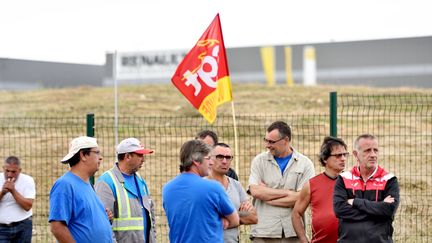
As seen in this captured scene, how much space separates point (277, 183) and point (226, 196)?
6.91ft

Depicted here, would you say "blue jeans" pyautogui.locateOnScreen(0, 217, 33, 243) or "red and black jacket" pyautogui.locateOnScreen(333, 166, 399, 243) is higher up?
"red and black jacket" pyautogui.locateOnScreen(333, 166, 399, 243)

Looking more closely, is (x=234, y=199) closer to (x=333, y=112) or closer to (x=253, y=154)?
(x=333, y=112)

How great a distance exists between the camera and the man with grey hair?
1148 centimetres

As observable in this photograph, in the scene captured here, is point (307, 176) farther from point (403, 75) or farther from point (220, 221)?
point (403, 75)

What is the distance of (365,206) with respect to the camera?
7.88 meters

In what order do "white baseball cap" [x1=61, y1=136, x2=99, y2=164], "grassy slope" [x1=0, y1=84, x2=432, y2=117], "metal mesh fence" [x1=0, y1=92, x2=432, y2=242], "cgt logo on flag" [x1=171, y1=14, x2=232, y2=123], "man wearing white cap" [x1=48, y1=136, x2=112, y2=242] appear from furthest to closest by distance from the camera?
"grassy slope" [x1=0, y1=84, x2=432, y2=117] → "metal mesh fence" [x1=0, y1=92, x2=432, y2=242] → "cgt logo on flag" [x1=171, y1=14, x2=232, y2=123] → "white baseball cap" [x1=61, y1=136, x2=99, y2=164] → "man wearing white cap" [x1=48, y1=136, x2=112, y2=242]

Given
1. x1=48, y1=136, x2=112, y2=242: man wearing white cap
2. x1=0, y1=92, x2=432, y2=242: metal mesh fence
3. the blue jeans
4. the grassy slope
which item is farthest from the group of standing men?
the grassy slope

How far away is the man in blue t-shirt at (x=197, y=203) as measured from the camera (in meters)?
7.23

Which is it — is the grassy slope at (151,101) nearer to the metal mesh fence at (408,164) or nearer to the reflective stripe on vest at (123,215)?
the metal mesh fence at (408,164)

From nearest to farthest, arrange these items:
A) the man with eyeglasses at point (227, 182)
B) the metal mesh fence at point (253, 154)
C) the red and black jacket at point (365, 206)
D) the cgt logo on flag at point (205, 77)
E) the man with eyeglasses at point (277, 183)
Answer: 1. the red and black jacket at point (365, 206)
2. the man with eyeglasses at point (227, 182)
3. the man with eyeglasses at point (277, 183)
4. the cgt logo on flag at point (205, 77)
5. the metal mesh fence at point (253, 154)

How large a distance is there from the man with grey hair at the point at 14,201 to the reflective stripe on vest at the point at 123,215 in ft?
11.7

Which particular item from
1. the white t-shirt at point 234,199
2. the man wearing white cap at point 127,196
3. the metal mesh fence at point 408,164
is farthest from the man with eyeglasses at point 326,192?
the metal mesh fence at point 408,164

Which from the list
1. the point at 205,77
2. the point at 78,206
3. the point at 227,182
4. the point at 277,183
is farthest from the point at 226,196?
the point at 205,77

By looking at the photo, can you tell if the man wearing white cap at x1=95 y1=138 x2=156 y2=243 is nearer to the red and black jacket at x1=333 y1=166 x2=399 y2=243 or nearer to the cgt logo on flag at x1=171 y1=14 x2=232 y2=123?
the red and black jacket at x1=333 y1=166 x2=399 y2=243
